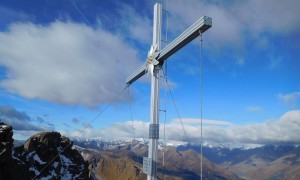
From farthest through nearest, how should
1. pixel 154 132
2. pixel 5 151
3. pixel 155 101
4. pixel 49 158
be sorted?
pixel 49 158 → pixel 5 151 → pixel 155 101 → pixel 154 132

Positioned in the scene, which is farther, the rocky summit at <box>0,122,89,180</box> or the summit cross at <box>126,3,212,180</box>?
the rocky summit at <box>0,122,89,180</box>

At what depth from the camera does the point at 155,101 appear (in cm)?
2202

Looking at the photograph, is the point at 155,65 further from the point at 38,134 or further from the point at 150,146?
the point at 38,134

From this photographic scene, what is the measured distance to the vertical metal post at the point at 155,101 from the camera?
21.7 meters

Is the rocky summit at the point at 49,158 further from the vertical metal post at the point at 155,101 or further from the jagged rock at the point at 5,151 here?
the vertical metal post at the point at 155,101

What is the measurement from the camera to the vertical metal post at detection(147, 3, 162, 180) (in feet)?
71.1

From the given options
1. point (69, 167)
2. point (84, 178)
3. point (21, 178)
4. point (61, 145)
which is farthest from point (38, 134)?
point (21, 178)

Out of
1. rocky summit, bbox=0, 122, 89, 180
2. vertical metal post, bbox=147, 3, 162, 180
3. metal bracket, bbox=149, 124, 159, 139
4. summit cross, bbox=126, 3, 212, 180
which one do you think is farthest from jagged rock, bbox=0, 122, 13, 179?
metal bracket, bbox=149, 124, 159, 139

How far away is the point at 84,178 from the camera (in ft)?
438

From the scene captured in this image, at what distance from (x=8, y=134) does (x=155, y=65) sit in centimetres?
4966

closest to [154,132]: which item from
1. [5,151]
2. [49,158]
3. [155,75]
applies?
[155,75]

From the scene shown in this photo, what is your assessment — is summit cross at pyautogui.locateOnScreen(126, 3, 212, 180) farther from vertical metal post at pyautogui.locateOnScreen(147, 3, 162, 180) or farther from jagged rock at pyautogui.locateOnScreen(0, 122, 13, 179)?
jagged rock at pyautogui.locateOnScreen(0, 122, 13, 179)

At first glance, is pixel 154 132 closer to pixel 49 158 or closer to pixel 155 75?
pixel 155 75

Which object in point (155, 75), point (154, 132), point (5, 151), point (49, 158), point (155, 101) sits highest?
point (155, 75)
